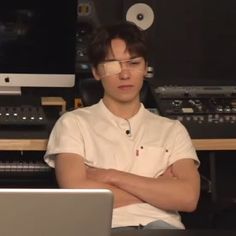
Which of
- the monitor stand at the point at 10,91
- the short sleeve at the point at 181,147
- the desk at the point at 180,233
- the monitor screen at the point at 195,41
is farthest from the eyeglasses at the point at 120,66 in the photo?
the monitor screen at the point at 195,41

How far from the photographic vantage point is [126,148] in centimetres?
220

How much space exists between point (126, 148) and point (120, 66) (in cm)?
28

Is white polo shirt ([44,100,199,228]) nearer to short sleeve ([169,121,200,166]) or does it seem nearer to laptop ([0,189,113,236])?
short sleeve ([169,121,200,166])

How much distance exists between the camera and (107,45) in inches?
88.2

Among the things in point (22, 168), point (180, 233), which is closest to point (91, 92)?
point (22, 168)

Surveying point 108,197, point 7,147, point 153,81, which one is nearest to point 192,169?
point 7,147

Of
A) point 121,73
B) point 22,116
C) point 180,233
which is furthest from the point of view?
point 22,116

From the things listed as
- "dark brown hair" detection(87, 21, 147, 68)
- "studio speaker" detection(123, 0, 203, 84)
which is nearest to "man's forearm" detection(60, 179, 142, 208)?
"dark brown hair" detection(87, 21, 147, 68)

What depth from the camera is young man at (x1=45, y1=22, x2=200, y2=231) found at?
6.81ft

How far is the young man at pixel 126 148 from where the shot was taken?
2074mm

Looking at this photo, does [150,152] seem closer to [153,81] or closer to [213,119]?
[213,119]

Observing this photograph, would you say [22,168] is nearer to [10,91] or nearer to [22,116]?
[22,116]

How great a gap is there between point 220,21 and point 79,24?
814 mm

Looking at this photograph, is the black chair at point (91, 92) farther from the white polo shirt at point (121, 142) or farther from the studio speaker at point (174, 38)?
the studio speaker at point (174, 38)
